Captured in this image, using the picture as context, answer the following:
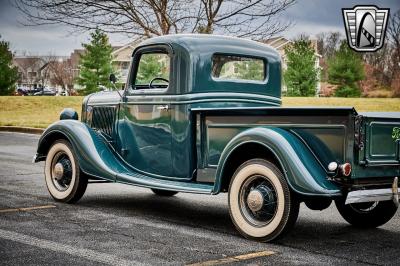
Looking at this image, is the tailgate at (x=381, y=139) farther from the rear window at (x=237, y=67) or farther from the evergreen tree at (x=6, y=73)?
the evergreen tree at (x=6, y=73)

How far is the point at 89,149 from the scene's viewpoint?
7359 mm

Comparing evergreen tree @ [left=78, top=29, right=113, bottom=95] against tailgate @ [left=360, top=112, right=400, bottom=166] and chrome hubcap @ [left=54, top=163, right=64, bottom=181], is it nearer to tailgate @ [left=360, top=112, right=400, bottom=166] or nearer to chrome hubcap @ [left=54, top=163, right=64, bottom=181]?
chrome hubcap @ [left=54, top=163, right=64, bottom=181]

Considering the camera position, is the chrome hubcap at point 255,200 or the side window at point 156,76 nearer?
the chrome hubcap at point 255,200

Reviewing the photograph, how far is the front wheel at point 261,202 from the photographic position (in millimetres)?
5441

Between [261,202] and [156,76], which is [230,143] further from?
[156,76]

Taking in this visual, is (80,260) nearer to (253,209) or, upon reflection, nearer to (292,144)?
(253,209)

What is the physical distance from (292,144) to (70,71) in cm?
10185

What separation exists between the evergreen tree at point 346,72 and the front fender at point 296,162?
44.1 m

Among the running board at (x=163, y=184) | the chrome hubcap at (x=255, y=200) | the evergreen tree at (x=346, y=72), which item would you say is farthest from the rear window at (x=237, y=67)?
the evergreen tree at (x=346, y=72)

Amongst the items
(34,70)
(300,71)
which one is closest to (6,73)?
(300,71)

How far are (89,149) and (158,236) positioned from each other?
193cm

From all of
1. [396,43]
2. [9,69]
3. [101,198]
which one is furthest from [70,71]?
[101,198]

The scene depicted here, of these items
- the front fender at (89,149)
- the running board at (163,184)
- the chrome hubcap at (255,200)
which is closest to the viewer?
the chrome hubcap at (255,200)

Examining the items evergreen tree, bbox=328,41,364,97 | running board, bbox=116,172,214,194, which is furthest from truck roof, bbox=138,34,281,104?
evergreen tree, bbox=328,41,364,97
